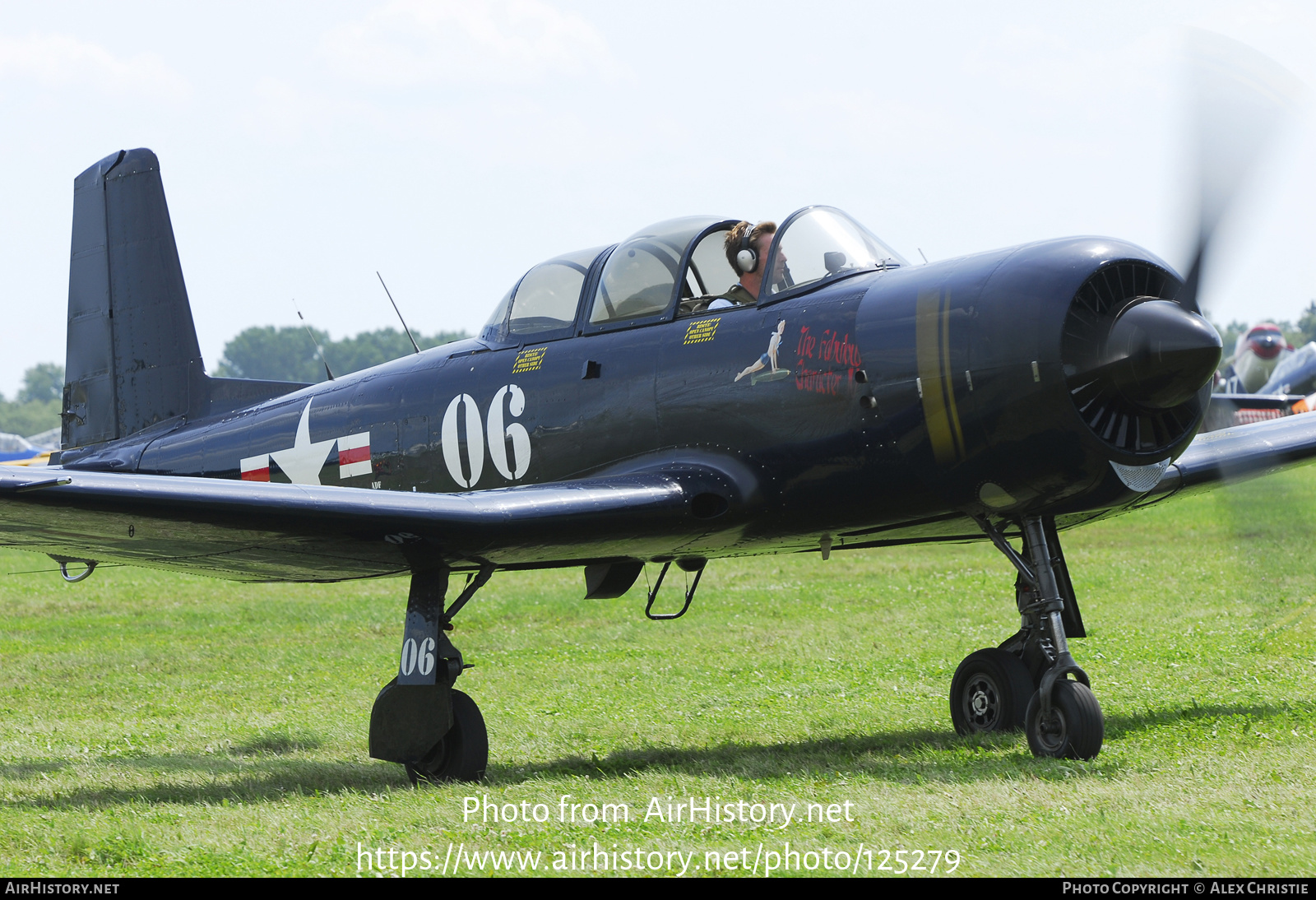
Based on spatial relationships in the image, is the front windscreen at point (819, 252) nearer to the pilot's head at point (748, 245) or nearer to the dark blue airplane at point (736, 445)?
the dark blue airplane at point (736, 445)

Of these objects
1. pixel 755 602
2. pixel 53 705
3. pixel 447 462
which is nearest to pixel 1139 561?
pixel 755 602

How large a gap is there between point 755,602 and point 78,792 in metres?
10.3

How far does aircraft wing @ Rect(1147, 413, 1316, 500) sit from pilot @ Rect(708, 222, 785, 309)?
2.63 m

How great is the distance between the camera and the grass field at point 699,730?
5414 mm

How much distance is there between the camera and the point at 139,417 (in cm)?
1170

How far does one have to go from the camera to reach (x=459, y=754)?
7.29 meters

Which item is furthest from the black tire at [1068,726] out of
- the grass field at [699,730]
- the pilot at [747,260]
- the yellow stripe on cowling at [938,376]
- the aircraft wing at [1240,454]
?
the pilot at [747,260]

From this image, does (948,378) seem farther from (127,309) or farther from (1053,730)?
(127,309)

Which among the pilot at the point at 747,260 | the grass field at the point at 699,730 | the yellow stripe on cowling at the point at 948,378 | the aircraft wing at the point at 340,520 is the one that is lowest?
the grass field at the point at 699,730

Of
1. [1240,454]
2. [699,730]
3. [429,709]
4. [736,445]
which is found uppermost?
[736,445]

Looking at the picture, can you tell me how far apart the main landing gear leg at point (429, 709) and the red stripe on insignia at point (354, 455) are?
2.05m

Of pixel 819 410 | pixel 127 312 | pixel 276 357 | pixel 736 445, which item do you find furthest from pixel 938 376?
pixel 276 357

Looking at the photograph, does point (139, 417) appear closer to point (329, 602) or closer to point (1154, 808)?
point (329, 602)

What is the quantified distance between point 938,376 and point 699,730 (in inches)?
130
